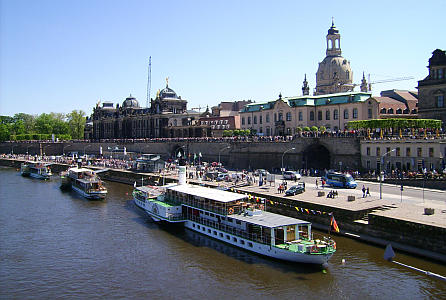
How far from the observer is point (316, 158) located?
7156 centimetres

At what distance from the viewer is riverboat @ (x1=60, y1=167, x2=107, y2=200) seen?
6164 centimetres

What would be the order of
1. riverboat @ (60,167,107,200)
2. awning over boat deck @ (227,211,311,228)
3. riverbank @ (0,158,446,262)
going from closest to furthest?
riverbank @ (0,158,446,262) → awning over boat deck @ (227,211,311,228) → riverboat @ (60,167,107,200)

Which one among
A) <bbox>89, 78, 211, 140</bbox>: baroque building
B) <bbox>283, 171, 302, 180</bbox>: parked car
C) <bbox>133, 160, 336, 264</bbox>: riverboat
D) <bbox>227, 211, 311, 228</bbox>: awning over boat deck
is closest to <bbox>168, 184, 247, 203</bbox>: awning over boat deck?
<bbox>133, 160, 336, 264</bbox>: riverboat

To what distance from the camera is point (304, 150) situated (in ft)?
230

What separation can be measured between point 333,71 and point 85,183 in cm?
8743

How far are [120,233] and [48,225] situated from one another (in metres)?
9.40

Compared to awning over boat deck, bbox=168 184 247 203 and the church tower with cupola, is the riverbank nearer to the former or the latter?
awning over boat deck, bbox=168 184 247 203

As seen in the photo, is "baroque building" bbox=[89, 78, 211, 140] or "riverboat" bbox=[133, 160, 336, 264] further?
"baroque building" bbox=[89, 78, 211, 140]

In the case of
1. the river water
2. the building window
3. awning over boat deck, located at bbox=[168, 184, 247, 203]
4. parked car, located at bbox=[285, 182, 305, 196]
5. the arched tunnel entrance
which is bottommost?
the river water

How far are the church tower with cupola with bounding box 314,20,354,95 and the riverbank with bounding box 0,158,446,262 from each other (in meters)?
81.6

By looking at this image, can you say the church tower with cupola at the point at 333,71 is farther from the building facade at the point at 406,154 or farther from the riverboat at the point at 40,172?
the riverboat at the point at 40,172

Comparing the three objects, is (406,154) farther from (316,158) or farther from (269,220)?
(269,220)

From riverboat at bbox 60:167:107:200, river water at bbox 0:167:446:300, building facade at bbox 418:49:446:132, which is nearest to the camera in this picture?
river water at bbox 0:167:446:300

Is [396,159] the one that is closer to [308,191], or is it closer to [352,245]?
[308,191]
